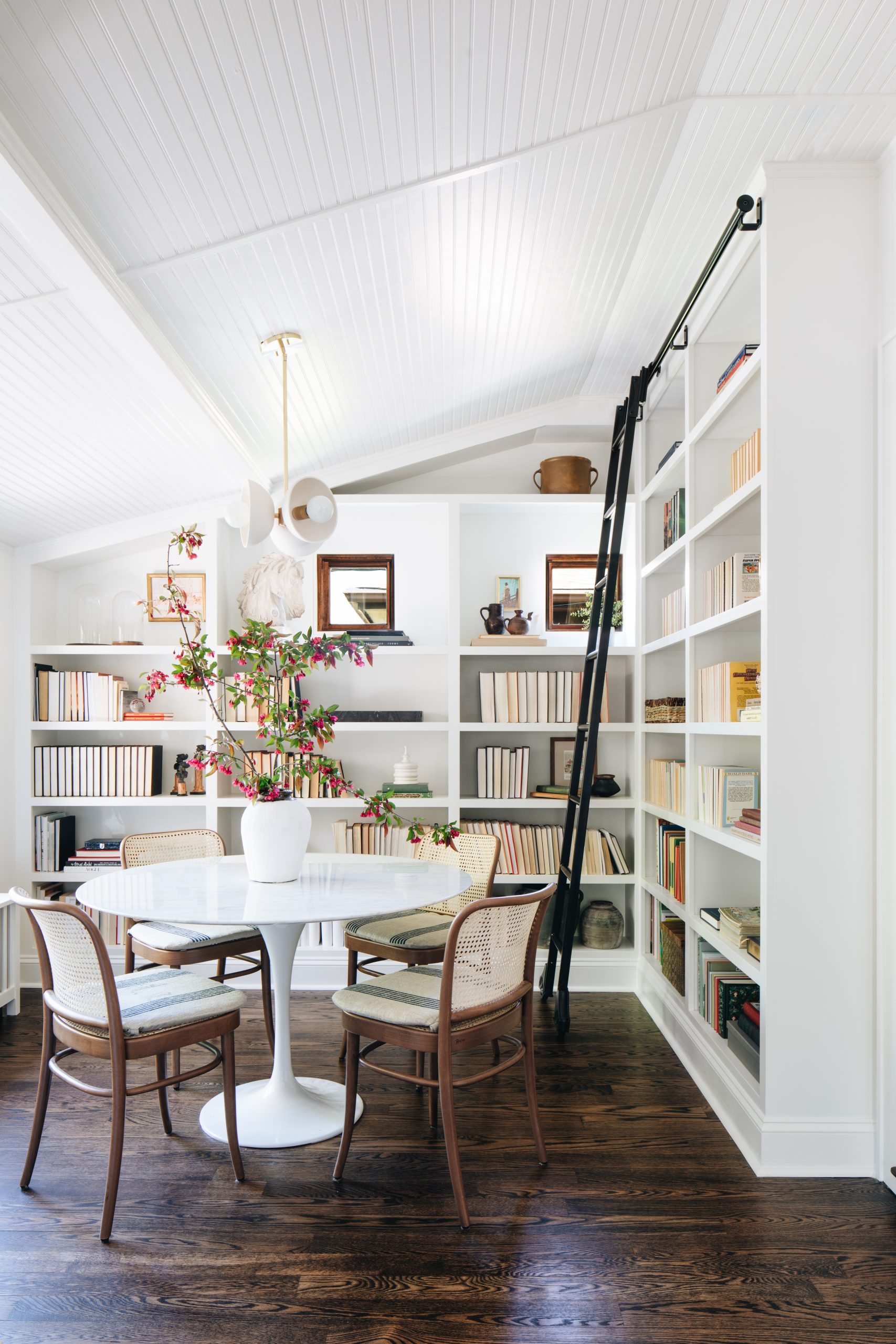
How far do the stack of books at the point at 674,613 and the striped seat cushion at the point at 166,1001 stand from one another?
7.01 ft

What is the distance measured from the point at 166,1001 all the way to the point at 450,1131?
84 centimetres

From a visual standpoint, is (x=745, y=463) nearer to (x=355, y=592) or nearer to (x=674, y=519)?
(x=674, y=519)

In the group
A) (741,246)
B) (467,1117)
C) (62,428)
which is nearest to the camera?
(741,246)

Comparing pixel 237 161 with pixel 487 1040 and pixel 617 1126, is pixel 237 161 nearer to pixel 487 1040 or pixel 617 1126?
pixel 487 1040

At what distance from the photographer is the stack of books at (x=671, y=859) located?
355 centimetres

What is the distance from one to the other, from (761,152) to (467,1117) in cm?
306

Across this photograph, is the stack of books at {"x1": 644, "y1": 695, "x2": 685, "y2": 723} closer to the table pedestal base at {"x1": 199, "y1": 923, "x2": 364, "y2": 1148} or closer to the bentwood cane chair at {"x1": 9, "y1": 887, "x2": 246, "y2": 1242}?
the table pedestal base at {"x1": 199, "y1": 923, "x2": 364, "y2": 1148}

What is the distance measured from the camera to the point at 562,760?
14.7ft

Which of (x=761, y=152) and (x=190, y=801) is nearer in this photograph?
(x=761, y=152)

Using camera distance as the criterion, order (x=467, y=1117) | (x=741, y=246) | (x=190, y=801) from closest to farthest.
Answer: (x=741, y=246) < (x=467, y=1117) < (x=190, y=801)

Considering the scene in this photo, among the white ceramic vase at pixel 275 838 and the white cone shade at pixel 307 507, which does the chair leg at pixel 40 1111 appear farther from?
the white cone shade at pixel 307 507

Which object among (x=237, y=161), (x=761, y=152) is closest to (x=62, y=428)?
(x=237, y=161)

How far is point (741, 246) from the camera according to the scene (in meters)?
2.73

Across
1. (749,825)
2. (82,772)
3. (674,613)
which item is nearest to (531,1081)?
(749,825)
